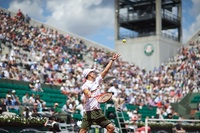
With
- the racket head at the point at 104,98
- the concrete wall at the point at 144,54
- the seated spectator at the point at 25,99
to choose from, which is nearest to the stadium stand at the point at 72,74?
the seated spectator at the point at 25,99

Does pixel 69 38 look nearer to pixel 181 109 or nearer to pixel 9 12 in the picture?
pixel 9 12

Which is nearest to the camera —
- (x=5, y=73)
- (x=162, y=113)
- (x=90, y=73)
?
(x=90, y=73)

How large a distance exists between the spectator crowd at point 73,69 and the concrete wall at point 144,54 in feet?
3.09

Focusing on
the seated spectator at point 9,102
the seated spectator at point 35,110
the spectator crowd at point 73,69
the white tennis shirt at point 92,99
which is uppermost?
the spectator crowd at point 73,69

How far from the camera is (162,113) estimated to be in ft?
95.3

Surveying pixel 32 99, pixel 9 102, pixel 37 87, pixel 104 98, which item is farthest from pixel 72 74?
pixel 104 98

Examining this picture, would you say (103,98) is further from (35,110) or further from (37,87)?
(37,87)

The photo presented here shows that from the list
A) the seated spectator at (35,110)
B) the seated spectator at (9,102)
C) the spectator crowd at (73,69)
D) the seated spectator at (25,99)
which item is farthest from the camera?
the spectator crowd at (73,69)

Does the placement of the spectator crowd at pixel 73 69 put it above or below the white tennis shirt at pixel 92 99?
above

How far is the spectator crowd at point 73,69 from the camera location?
77.5 feet

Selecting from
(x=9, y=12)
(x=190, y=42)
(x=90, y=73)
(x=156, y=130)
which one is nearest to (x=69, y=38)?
(x=9, y=12)

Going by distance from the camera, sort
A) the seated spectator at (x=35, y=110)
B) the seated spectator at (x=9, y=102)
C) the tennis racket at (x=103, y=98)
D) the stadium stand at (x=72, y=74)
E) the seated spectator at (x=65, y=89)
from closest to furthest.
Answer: the tennis racket at (x=103, y=98), the seated spectator at (x=35, y=110), the seated spectator at (x=9, y=102), the stadium stand at (x=72, y=74), the seated spectator at (x=65, y=89)

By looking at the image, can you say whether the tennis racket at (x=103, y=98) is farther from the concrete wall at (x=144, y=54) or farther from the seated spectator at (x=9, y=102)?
the concrete wall at (x=144, y=54)

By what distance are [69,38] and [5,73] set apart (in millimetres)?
14092
